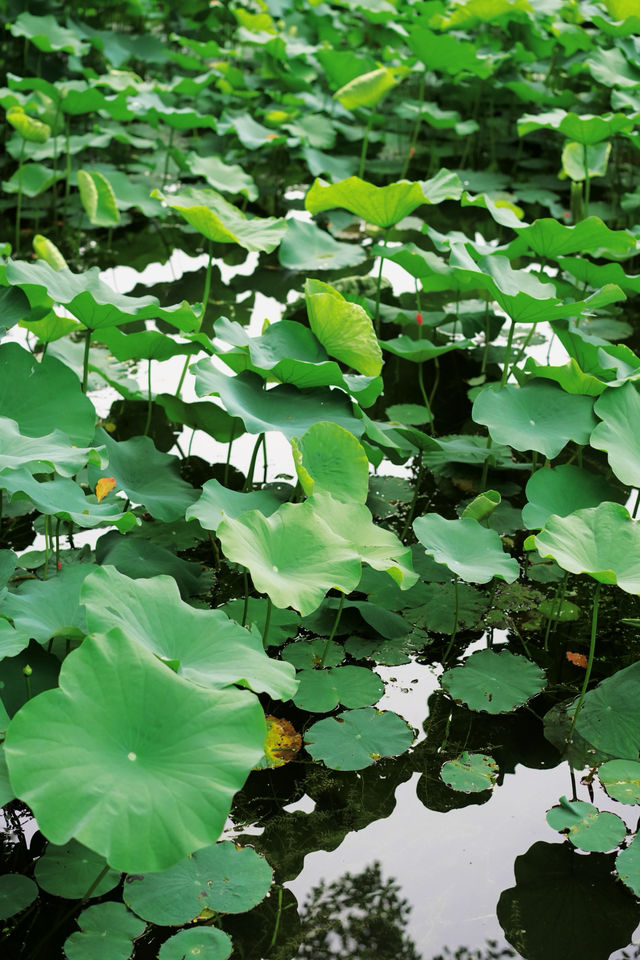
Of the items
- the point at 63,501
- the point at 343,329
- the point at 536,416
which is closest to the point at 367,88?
the point at 343,329

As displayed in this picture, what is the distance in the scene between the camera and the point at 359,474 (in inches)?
75.2

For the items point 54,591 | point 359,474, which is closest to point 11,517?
point 54,591

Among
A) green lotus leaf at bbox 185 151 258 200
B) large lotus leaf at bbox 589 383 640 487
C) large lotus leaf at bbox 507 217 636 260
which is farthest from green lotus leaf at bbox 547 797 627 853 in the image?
green lotus leaf at bbox 185 151 258 200

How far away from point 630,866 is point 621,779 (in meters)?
0.19

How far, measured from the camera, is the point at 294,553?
65.6 inches

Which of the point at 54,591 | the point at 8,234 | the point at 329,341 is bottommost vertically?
the point at 8,234

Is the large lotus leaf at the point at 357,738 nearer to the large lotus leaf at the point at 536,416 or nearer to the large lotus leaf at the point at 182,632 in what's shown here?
the large lotus leaf at the point at 182,632

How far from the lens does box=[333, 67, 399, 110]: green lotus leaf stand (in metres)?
3.85

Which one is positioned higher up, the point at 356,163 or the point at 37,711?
the point at 37,711

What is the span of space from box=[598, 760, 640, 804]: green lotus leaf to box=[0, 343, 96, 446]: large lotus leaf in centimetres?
112

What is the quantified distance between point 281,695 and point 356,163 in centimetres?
358

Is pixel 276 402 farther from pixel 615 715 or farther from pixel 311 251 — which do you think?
pixel 311 251

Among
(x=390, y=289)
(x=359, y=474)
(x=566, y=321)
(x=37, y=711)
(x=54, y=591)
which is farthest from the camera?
(x=390, y=289)

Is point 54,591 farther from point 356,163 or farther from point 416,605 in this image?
point 356,163
